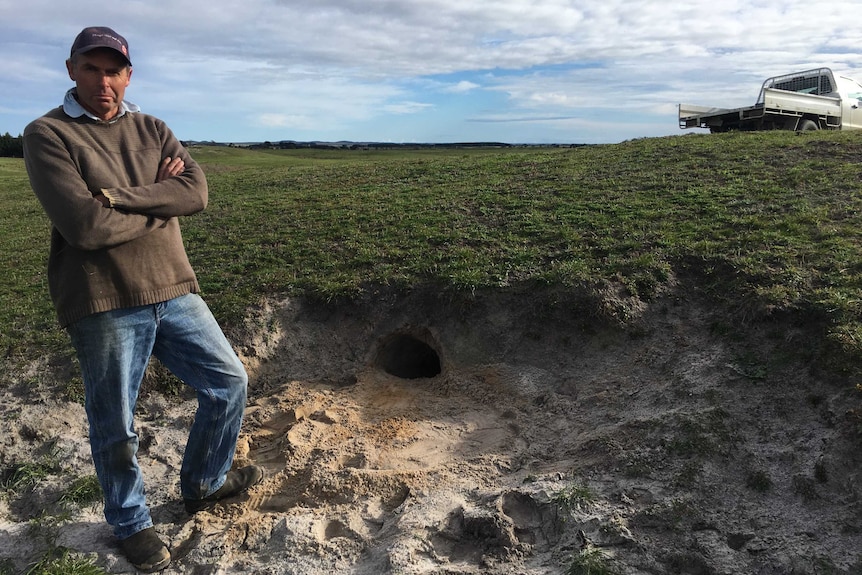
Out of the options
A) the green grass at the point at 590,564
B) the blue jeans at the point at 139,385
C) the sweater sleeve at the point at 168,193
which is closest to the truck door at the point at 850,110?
the green grass at the point at 590,564

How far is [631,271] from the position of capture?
6.71 metres

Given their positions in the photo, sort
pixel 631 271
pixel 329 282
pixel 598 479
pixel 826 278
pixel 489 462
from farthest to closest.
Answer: pixel 329 282 → pixel 631 271 → pixel 826 278 → pixel 489 462 → pixel 598 479

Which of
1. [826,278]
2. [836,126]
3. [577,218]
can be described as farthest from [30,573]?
[836,126]

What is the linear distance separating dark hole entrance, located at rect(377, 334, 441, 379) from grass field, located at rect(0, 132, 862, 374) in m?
0.68

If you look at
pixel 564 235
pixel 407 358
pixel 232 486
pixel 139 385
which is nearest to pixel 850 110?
pixel 564 235

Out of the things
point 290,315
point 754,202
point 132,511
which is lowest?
point 132,511

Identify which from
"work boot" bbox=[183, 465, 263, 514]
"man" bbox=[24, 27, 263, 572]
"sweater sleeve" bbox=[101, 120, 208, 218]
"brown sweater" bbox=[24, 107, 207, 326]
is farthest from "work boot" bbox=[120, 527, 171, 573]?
"sweater sleeve" bbox=[101, 120, 208, 218]

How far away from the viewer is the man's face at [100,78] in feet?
10.6

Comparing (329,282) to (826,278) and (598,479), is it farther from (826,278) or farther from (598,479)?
(826,278)

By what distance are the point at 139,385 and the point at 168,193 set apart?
125 centimetres

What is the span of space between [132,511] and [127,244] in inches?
65.6

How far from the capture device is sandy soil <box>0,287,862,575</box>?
371cm

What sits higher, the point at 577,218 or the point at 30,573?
the point at 577,218

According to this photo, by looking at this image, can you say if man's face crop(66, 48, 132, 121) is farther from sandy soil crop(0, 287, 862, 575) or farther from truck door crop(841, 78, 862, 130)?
truck door crop(841, 78, 862, 130)
